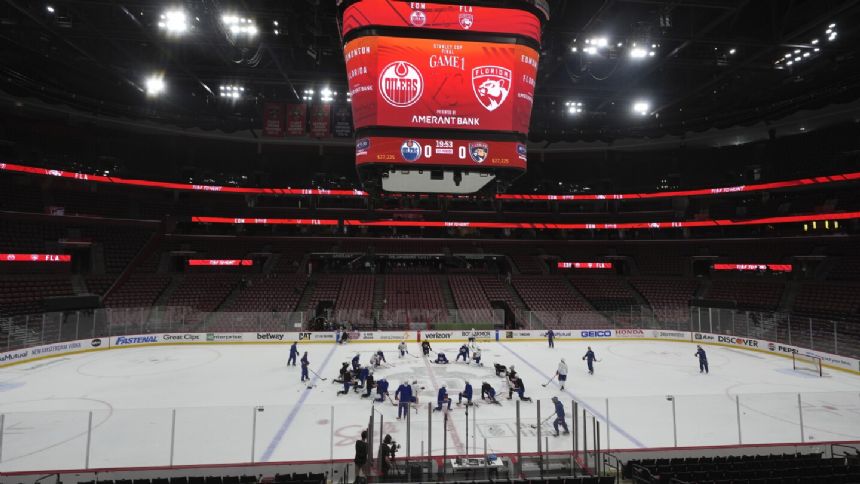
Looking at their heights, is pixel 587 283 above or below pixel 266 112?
below

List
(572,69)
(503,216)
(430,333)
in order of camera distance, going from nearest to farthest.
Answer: (572,69), (430,333), (503,216)

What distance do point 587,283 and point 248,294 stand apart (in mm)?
28860

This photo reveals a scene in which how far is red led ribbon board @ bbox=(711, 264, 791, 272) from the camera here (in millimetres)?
A: 33062

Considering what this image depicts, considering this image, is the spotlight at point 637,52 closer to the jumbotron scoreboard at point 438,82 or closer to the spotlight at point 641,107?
the spotlight at point 641,107

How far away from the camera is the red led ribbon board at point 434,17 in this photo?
948cm

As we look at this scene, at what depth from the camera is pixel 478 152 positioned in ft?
31.7

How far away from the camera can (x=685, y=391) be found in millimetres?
16500

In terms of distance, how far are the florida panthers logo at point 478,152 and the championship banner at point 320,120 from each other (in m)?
15.7

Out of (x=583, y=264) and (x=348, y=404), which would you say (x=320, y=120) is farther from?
(x=583, y=264)

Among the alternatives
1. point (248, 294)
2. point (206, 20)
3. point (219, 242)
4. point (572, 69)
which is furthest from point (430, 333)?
point (219, 242)

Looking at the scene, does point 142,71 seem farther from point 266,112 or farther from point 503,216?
point 503,216

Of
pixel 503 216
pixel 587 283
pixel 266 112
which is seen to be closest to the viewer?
pixel 266 112

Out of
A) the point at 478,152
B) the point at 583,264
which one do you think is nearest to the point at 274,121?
the point at 478,152

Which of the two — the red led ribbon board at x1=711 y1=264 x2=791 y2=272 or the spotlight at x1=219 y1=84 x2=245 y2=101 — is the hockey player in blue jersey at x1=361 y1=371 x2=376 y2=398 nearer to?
the spotlight at x1=219 y1=84 x2=245 y2=101
